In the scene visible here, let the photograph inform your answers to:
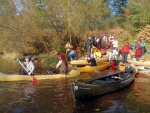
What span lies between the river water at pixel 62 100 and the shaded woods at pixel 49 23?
1208cm

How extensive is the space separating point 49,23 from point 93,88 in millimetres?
15891

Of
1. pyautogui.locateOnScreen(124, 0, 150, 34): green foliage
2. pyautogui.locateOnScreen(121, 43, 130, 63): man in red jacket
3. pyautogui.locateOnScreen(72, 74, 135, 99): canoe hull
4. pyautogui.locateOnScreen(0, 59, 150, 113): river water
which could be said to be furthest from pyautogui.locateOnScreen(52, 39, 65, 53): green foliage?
pyautogui.locateOnScreen(72, 74, 135, 99): canoe hull

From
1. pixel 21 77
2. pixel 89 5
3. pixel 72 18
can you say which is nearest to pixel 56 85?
pixel 21 77

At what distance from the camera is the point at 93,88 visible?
1032 centimetres

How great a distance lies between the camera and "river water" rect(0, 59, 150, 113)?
9.27m

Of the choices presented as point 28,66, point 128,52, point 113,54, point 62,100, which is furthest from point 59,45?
point 62,100

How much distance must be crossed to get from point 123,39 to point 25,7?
11.3m

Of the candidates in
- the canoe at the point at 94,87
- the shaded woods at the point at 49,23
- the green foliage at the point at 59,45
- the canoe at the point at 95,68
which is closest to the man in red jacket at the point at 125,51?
the canoe at the point at 95,68

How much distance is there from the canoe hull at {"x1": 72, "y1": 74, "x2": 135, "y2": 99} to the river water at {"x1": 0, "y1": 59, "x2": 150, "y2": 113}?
0.22 m

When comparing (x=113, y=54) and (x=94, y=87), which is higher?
(x=113, y=54)

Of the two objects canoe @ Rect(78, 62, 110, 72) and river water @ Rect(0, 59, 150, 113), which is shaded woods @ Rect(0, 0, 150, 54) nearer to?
canoe @ Rect(78, 62, 110, 72)

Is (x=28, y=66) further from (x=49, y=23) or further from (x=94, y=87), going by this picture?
(x=49, y=23)

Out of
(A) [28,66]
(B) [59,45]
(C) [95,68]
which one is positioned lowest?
(C) [95,68]

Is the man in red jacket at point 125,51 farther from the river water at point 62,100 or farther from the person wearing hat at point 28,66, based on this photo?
the person wearing hat at point 28,66
